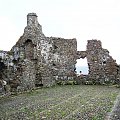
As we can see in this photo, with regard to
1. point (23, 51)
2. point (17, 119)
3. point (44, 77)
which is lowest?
point (17, 119)

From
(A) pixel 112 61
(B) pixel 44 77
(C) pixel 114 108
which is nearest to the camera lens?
(C) pixel 114 108

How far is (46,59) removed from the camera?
28250mm

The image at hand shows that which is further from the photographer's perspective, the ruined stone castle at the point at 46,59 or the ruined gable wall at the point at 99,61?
the ruined gable wall at the point at 99,61

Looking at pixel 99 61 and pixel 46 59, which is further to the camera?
pixel 99 61

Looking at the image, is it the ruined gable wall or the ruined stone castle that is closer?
the ruined stone castle

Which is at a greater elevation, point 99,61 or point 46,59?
point 99,61

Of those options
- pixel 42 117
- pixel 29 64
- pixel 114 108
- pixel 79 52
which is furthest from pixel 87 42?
pixel 42 117

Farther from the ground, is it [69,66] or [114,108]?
[69,66]

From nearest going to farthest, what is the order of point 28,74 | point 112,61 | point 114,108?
1. point 114,108
2. point 28,74
3. point 112,61

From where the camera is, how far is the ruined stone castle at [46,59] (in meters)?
22.7

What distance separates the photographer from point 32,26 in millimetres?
28078

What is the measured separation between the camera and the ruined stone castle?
22.7 m

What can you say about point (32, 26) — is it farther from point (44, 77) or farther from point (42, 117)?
point (42, 117)

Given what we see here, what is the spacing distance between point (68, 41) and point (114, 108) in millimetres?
19194
